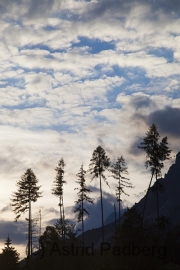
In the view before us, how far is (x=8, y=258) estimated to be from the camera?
4659 centimetres

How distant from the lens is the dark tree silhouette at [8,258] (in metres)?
46.2

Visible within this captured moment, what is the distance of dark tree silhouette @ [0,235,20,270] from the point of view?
152 ft

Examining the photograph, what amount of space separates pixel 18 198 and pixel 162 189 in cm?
2134

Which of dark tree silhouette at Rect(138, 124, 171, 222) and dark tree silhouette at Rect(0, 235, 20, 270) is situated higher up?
dark tree silhouette at Rect(138, 124, 171, 222)

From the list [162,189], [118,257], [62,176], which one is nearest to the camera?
[118,257]

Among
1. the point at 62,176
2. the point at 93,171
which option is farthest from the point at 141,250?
the point at 62,176

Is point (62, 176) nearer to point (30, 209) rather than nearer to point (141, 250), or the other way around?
point (30, 209)

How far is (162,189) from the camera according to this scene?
49.5 metres

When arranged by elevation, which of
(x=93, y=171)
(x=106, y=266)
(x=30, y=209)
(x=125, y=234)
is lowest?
(x=106, y=266)

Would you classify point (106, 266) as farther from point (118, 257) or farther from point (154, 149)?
point (154, 149)

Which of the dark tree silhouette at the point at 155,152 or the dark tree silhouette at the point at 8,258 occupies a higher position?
the dark tree silhouette at the point at 155,152

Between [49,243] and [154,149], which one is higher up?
[154,149]

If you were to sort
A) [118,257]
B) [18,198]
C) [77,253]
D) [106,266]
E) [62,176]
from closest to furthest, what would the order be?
1. [118,257]
2. [106,266]
3. [77,253]
4. [18,198]
5. [62,176]

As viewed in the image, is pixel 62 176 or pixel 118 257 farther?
pixel 62 176
